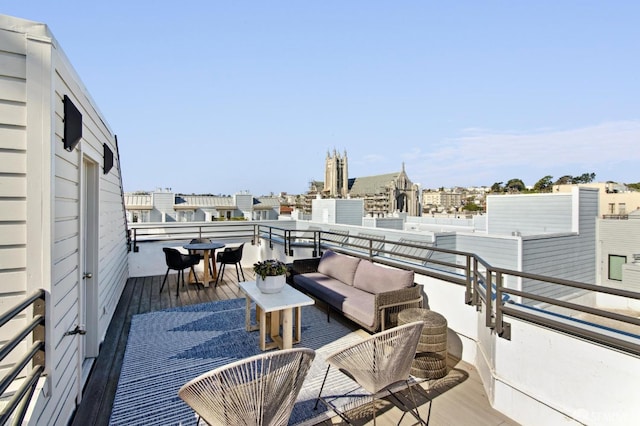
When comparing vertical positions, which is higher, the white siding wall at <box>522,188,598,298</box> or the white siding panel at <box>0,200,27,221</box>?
the white siding panel at <box>0,200,27,221</box>

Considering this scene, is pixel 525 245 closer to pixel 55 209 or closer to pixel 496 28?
pixel 496 28

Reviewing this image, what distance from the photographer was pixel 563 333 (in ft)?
6.59

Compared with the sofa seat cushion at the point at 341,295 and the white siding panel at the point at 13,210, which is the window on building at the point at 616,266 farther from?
the white siding panel at the point at 13,210

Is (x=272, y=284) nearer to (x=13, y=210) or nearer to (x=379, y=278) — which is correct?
(x=379, y=278)

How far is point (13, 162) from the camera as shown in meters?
1.55

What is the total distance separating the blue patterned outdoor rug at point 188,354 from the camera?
91.9 inches

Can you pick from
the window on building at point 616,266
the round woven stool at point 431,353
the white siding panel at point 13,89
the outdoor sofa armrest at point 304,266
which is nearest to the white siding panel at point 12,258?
the white siding panel at point 13,89

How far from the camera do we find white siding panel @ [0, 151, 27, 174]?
4.96 feet

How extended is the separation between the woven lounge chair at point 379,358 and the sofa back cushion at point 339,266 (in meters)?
2.44

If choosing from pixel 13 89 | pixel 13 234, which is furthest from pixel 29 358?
pixel 13 89

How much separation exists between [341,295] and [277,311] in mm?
885

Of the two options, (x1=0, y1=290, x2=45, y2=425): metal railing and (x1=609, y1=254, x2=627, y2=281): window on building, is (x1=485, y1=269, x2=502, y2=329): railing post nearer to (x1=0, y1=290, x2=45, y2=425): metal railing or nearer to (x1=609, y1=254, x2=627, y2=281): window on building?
(x1=0, y1=290, x2=45, y2=425): metal railing

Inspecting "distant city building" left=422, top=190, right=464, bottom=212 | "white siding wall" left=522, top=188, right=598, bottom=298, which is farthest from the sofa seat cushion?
"distant city building" left=422, top=190, right=464, bottom=212

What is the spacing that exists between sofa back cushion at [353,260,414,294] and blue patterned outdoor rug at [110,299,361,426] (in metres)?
0.63
